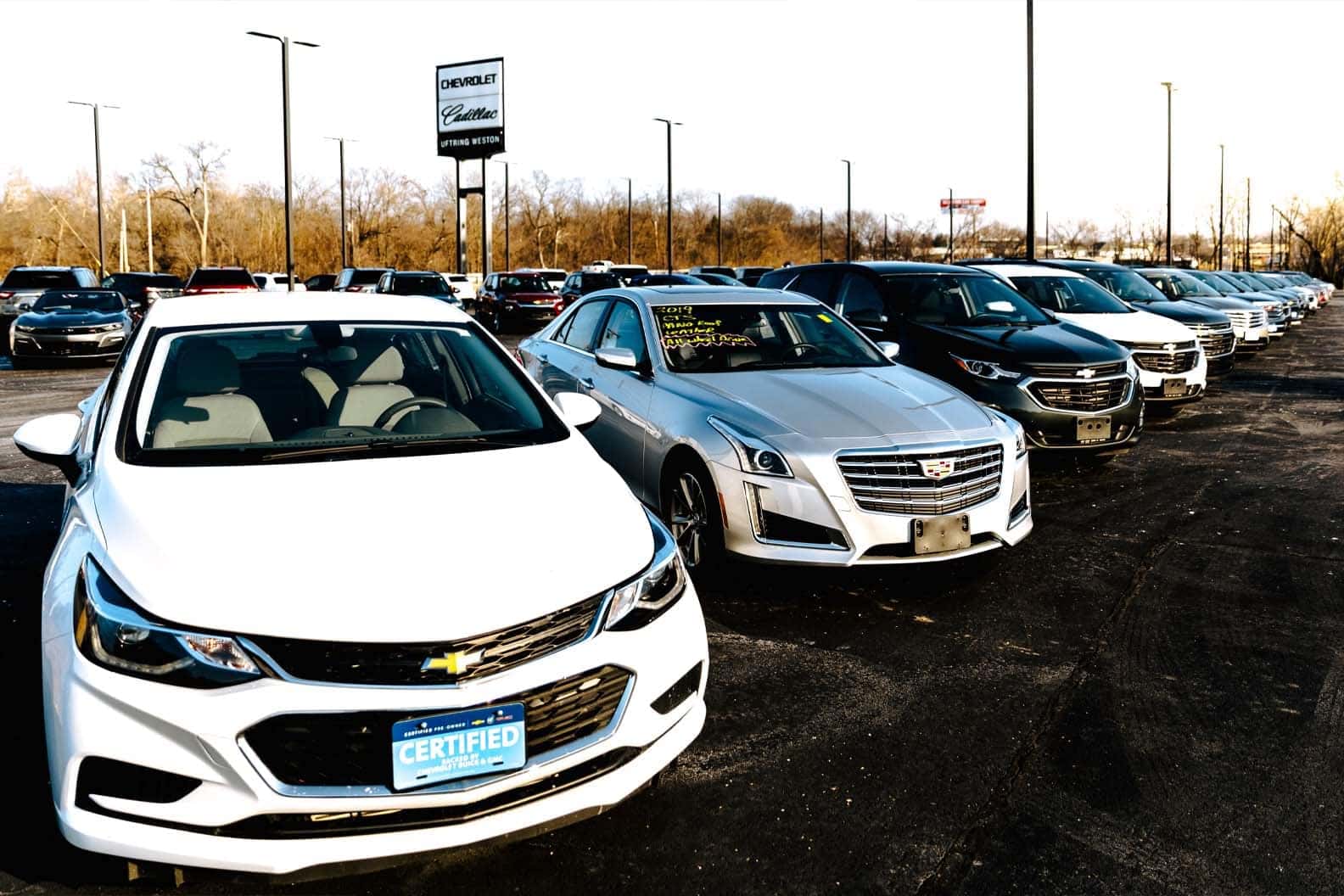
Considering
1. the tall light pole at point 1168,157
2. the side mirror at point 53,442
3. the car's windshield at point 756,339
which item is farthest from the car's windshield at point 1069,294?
the tall light pole at point 1168,157

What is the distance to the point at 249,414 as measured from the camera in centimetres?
420

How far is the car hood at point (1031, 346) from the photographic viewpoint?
942 centimetres

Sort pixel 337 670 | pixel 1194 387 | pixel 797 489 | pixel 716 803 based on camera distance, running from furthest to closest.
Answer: pixel 1194 387
pixel 797 489
pixel 716 803
pixel 337 670

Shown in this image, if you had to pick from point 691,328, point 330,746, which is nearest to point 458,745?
point 330,746

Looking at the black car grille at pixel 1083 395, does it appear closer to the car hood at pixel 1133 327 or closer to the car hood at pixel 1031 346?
the car hood at pixel 1031 346

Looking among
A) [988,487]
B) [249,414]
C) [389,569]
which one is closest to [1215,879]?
[389,569]

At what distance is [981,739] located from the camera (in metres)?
4.12

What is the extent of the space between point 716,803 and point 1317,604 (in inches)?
150

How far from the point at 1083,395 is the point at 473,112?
43.0 m

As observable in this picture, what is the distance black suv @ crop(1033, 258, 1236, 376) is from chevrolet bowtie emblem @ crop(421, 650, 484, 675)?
52.5ft

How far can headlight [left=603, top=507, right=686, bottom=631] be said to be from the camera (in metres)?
3.16

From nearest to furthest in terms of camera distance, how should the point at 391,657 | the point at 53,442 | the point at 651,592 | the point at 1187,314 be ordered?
the point at 391,657
the point at 651,592
the point at 53,442
the point at 1187,314

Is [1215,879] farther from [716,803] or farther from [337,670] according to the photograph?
[337,670]

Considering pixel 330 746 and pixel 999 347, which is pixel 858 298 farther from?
pixel 330 746
